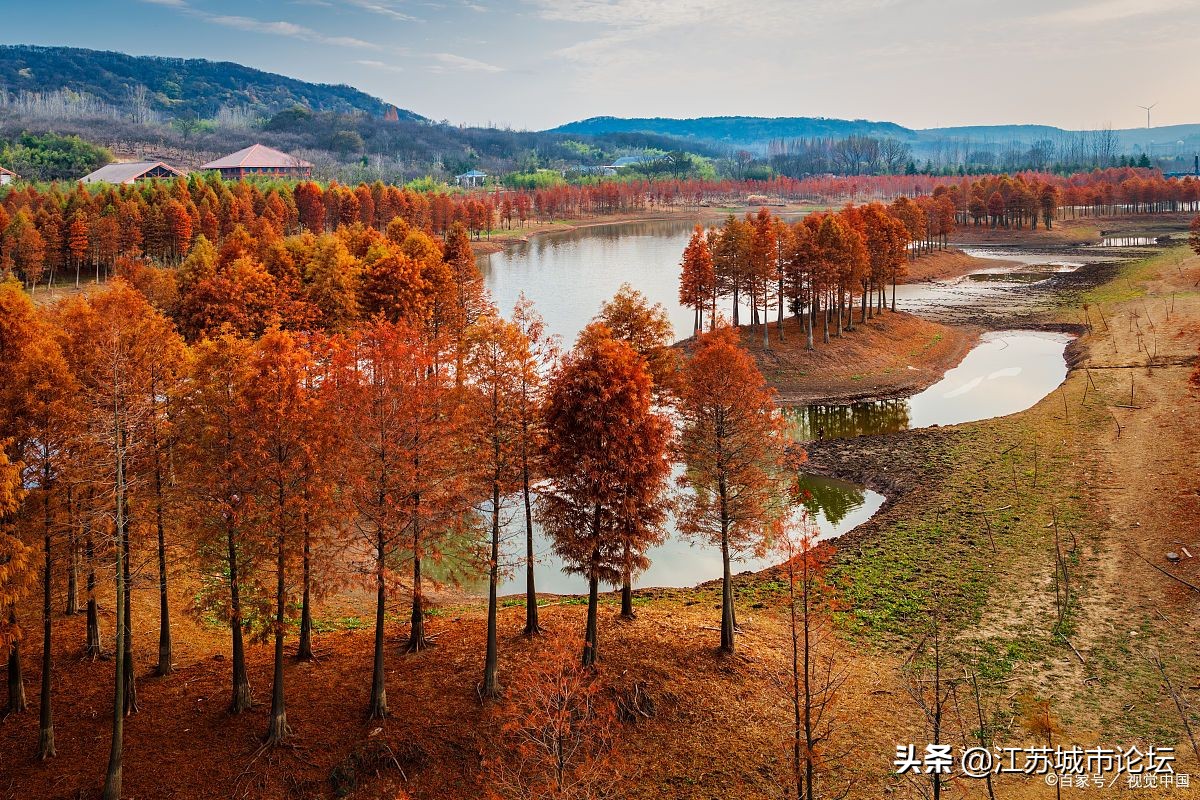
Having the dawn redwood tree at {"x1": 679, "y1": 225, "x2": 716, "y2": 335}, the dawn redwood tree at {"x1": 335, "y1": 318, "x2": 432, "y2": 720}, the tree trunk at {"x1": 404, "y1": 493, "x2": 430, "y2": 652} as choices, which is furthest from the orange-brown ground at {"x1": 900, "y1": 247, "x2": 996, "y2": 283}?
the dawn redwood tree at {"x1": 335, "y1": 318, "x2": 432, "y2": 720}

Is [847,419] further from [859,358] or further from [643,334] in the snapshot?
[643,334]

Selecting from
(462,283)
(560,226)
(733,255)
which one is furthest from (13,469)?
(560,226)

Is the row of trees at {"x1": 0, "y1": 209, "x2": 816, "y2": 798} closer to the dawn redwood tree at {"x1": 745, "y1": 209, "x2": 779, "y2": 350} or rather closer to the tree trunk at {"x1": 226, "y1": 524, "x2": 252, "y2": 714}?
the tree trunk at {"x1": 226, "y1": 524, "x2": 252, "y2": 714}

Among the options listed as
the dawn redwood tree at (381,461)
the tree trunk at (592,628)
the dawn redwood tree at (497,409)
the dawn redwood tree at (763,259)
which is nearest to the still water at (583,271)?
the dawn redwood tree at (763,259)

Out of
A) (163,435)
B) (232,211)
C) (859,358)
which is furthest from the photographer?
(232,211)

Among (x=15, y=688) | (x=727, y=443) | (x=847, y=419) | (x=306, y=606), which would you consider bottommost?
(x=15, y=688)

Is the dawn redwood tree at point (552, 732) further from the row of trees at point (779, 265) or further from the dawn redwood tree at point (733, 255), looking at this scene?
the dawn redwood tree at point (733, 255)

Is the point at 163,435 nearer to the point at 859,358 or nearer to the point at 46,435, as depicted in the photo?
the point at 46,435

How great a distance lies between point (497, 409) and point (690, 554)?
14.1 meters

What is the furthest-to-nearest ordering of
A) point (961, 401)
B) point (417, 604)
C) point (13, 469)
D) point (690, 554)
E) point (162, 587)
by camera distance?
1. point (961, 401)
2. point (690, 554)
3. point (417, 604)
4. point (162, 587)
5. point (13, 469)

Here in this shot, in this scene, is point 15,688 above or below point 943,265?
below

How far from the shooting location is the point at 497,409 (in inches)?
857

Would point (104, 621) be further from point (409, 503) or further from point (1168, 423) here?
point (1168, 423)

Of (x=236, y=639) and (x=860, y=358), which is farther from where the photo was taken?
(x=860, y=358)
